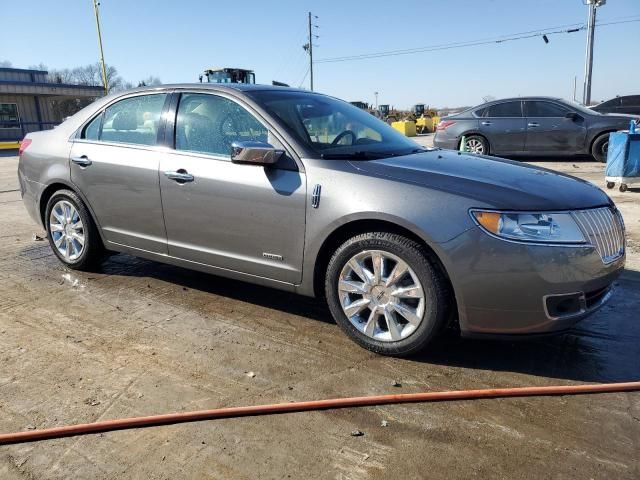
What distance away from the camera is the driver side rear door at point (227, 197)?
3.34 meters

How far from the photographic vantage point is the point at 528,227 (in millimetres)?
2764

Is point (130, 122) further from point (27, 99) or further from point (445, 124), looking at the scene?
point (27, 99)

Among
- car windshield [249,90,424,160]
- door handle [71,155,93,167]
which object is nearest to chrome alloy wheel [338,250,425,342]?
car windshield [249,90,424,160]

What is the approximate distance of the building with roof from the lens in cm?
3153

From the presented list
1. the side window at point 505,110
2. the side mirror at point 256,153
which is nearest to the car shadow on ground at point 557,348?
the side mirror at point 256,153

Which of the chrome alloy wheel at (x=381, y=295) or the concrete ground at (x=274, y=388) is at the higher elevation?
the chrome alloy wheel at (x=381, y=295)

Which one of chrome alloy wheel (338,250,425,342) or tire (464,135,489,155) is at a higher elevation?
tire (464,135,489,155)

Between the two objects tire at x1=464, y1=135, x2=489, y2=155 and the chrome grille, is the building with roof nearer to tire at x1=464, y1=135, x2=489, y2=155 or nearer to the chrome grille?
tire at x1=464, y1=135, x2=489, y2=155

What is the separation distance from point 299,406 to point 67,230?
124 inches

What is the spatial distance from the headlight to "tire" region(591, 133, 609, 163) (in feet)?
32.0

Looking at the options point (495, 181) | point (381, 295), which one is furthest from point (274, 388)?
point (495, 181)

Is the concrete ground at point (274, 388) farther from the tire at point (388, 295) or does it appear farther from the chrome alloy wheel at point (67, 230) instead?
the chrome alloy wheel at point (67, 230)

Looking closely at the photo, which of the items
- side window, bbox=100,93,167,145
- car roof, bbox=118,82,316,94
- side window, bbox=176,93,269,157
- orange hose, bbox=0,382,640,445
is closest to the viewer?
orange hose, bbox=0,382,640,445

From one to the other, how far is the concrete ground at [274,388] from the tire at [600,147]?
7.99m
